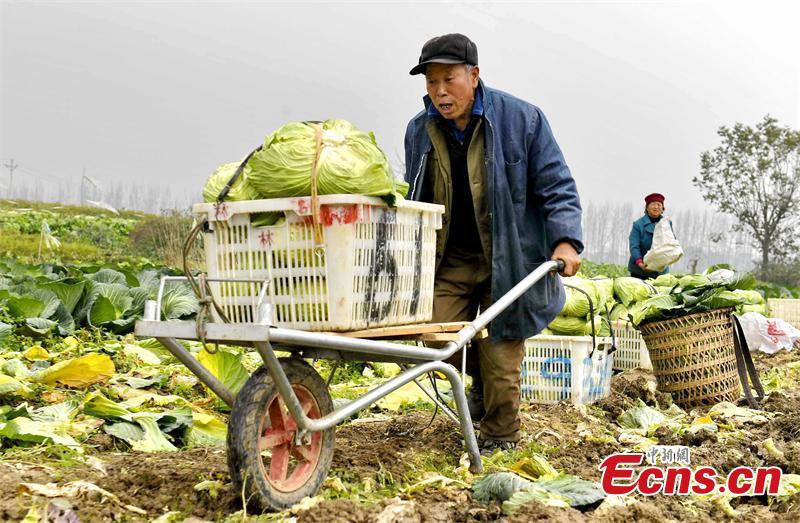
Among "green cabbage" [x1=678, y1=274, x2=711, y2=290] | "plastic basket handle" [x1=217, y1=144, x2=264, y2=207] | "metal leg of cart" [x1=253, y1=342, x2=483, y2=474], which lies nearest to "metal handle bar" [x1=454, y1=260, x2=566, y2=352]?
"metal leg of cart" [x1=253, y1=342, x2=483, y2=474]

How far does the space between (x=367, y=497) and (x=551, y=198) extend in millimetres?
1746

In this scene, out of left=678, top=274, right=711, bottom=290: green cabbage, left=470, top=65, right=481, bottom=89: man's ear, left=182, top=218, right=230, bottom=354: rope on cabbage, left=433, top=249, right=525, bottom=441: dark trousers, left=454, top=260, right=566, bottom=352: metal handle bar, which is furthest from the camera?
left=678, top=274, right=711, bottom=290: green cabbage

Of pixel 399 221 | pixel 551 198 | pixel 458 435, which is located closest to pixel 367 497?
pixel 399 221

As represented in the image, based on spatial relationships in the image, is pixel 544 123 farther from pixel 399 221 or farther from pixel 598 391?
pixel 598 391

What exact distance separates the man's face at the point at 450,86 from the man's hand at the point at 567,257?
0.79m

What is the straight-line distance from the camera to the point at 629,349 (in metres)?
7.45

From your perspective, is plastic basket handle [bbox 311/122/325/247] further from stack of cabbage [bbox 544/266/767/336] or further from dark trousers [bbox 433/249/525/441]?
stack of cabbage [bbox 544/266/767/336]

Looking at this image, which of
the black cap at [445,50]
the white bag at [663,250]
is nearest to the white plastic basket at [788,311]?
the white bag at [663,250]

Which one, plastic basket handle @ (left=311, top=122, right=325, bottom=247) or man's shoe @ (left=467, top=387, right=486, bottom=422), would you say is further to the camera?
man's shoe @ (left=467, top=387, right=486, bottom=422)

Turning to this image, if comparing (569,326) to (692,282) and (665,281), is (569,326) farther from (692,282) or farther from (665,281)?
(665,281)

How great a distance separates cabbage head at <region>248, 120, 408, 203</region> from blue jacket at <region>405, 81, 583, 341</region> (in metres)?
1.18

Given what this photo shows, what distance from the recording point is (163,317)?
7426 mm

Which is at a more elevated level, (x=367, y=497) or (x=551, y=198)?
(x=551, y=198)

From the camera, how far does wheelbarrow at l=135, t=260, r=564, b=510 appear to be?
9.02ft
